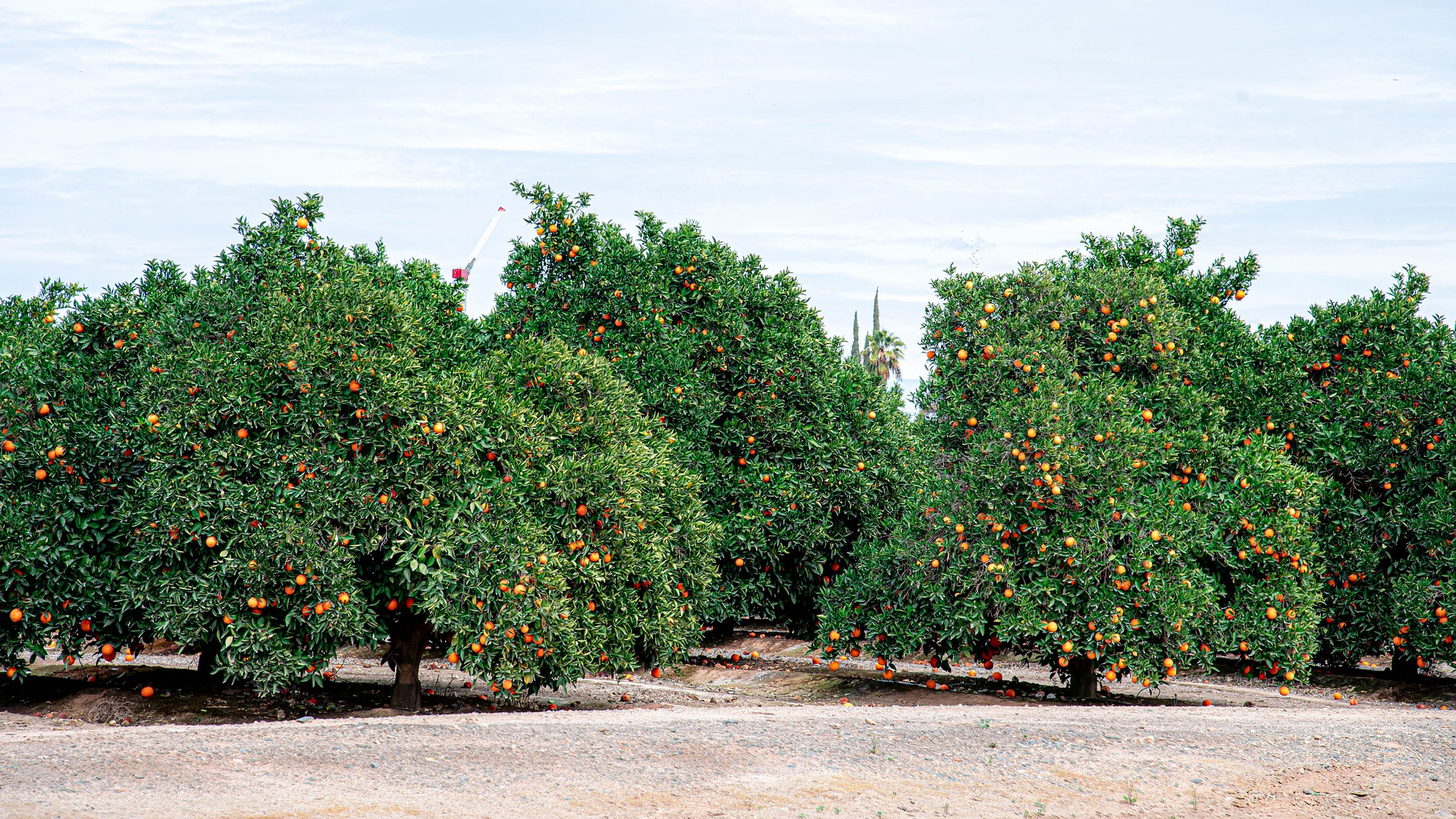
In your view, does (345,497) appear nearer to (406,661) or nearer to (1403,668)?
(406,661)

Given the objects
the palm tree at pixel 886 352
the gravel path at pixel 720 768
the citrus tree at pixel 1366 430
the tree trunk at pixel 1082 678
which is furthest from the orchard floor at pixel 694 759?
the palm tree at pixel 886 352

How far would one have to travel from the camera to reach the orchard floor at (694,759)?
6.03 meters

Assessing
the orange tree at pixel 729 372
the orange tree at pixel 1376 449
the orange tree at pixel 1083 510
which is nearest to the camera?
the orange tree at pixel 1083 510

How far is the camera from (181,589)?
28.3ft

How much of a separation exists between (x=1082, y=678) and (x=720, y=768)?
5811 mm

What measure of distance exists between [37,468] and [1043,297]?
917 centimetres

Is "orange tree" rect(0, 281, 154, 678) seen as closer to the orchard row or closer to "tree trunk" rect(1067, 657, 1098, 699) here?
the orchard row

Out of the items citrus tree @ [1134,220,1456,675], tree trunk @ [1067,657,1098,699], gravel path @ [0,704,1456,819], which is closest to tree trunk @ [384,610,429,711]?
gravel path @ [0,704,1456,819]

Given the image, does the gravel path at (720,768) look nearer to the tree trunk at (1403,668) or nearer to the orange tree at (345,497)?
the orange tree at (345,497)

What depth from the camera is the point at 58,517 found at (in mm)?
9078

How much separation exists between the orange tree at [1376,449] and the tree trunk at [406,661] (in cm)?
966

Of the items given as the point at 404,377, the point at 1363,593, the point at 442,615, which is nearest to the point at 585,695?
the point at 442,615

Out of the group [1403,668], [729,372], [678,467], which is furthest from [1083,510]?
[1403,668]

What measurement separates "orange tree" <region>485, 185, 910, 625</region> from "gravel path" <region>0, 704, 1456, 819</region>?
464cm
